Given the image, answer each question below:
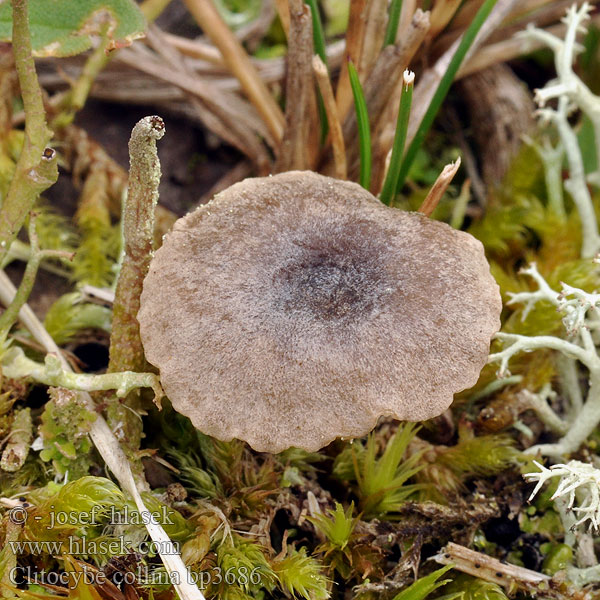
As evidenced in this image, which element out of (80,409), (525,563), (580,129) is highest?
(580,129)

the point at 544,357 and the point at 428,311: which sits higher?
the point at 428,311

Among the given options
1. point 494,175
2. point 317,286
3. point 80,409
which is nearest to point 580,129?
point 494,175

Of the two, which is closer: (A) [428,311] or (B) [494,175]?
(A) [428,311]

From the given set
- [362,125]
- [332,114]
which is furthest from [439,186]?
[332,114]

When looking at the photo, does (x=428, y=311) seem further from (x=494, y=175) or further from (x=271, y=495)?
(x=494, y=175)

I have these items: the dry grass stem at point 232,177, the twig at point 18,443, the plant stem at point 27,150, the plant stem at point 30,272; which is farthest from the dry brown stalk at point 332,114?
the twig at point 18,443

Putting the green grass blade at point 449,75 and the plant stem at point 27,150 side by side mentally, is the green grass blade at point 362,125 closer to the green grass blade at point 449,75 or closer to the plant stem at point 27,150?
the green grass blade at point 449,75

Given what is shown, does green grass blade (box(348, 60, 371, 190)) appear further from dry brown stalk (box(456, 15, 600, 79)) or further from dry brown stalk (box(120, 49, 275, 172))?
dry brown stalk (box(456, 15, 600, 79))

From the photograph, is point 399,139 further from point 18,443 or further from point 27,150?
point 18,443
